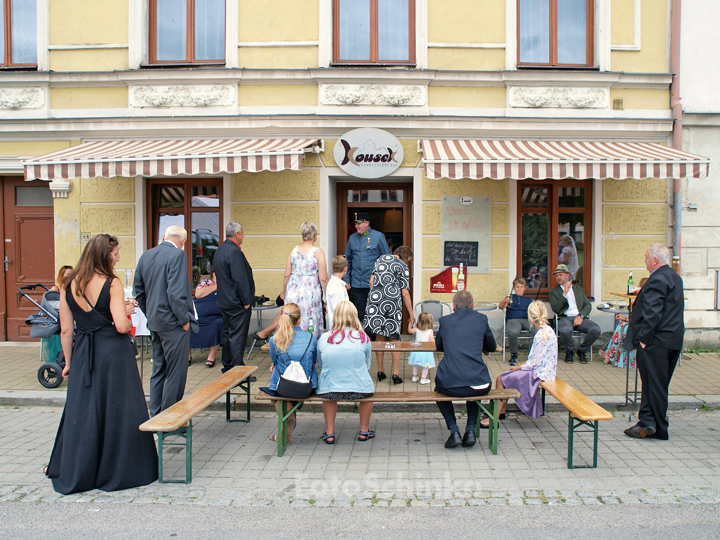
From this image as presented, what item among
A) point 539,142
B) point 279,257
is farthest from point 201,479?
point 539,142

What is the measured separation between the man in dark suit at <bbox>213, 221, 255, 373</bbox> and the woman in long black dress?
247 centimetres

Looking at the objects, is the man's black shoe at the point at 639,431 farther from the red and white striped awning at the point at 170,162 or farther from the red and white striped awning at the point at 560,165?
the red and white striped awning at the point at 170,162

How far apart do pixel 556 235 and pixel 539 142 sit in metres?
1.44

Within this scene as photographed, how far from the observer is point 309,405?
5750 mm

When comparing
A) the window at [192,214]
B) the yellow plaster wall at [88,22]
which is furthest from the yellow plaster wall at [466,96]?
the yellow plaster wall at [88,22]

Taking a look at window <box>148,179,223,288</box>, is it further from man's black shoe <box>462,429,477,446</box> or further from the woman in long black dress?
man's black shoe <box>462,429,477,446</box>

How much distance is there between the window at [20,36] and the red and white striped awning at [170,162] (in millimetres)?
2308

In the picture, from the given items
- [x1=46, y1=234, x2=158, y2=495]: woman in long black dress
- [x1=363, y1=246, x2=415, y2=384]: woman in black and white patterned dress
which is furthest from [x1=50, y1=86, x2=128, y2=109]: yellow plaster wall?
[x1=46, y1=234, x2=158, y2=495]: woman in long black dress

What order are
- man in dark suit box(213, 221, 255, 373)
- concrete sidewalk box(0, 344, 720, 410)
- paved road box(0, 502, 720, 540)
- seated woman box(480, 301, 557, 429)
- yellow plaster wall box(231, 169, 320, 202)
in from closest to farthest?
paved road box(0, 502, 720, 540), seated woman box(480, 301, 557, 429), concrete sidewalk box(0, 344, 720, 410), man in dark suit box(213, 221, 255, 373), yellow plaster wall box(231, 169, 320, 202)

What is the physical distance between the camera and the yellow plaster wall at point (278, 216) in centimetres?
804

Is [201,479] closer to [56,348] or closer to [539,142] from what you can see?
[56,348]

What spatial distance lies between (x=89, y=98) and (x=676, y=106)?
27.9 ft

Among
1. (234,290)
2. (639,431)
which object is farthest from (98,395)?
(639,431)

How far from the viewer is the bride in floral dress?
616cm
